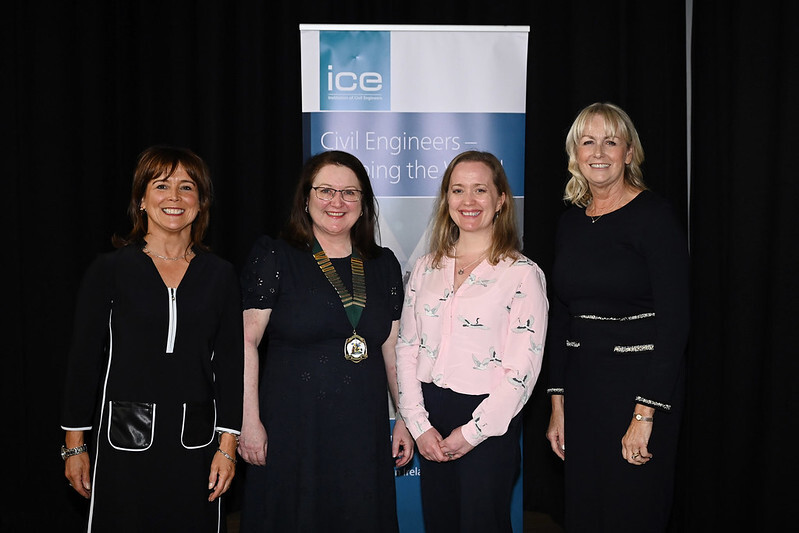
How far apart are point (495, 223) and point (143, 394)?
1221 millimetres

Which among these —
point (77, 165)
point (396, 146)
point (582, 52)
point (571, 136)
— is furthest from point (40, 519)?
point (582, 52)

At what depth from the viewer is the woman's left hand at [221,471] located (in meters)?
2.03

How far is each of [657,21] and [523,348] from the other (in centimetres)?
236

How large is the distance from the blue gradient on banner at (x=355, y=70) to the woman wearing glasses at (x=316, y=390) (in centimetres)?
87

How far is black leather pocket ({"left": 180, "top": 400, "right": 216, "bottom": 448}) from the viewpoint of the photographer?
195 cm

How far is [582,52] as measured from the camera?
3.64m

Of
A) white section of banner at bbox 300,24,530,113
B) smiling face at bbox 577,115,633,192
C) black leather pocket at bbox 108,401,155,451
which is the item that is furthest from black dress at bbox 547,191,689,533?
black leather pocket at bbox 108,401,155,451

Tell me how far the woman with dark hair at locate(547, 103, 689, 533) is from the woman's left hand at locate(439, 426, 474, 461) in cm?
41

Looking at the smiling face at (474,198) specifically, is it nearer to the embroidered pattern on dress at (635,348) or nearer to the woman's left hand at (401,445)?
the embroidered pattern on dress at (635,348)

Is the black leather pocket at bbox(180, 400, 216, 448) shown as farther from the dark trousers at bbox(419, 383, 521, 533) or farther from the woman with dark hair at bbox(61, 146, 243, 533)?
the dark trousers at bbox(419, 383, 521, 533)

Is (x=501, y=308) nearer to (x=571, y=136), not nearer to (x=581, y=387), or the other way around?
(x=581, y=387)

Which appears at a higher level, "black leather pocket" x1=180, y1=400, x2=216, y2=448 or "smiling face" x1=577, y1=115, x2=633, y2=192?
"smiling face" x1=577, y1=115, x2=633, y2=192

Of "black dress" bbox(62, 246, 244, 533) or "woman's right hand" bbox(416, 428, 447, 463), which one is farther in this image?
"woman's right hand" bbox(416, 428, 447, 463)

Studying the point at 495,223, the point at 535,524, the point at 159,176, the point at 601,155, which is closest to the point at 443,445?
the point at 495,223
